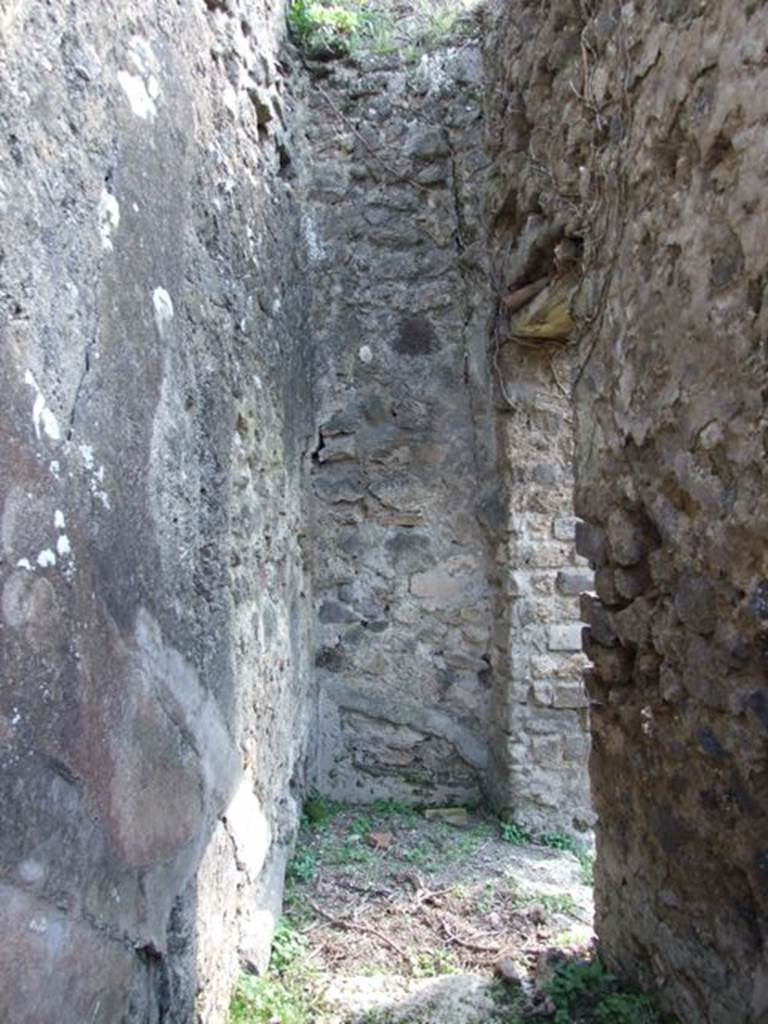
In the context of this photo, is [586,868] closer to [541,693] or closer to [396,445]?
[541,693]

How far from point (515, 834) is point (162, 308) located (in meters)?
2.66

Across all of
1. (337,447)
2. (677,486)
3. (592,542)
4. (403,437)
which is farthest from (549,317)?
(677,486)

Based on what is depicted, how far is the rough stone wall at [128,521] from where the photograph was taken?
3.44ft

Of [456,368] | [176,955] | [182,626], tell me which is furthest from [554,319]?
[176,955]

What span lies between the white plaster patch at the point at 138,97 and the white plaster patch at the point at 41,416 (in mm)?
647

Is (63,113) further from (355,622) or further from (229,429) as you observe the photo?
(355,622)

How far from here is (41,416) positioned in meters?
1.10

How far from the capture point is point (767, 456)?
4.38 ft

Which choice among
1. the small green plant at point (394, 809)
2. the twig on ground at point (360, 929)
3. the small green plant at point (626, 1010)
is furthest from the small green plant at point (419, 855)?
the small green plant at point (626, 1010)

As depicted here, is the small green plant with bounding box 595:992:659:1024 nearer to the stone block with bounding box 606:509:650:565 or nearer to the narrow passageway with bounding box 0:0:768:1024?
the narrow passageway with bounding box 0:0:768:1024

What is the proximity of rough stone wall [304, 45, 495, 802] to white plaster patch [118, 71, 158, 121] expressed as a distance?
79.6 inches

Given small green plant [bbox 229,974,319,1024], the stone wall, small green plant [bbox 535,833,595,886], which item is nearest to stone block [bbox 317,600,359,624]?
the stone wall

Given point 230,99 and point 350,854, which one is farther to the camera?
point 350,854

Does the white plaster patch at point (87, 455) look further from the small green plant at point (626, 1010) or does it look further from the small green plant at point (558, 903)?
the small green plant at point (558, 903)
